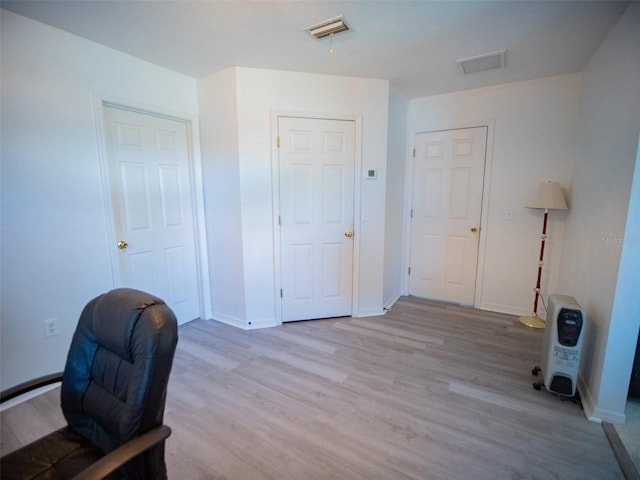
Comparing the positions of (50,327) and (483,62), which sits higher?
(483,62)

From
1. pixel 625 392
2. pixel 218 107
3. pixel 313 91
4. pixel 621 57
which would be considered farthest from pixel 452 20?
pixel 625 392

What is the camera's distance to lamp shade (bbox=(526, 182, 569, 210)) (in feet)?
9.00

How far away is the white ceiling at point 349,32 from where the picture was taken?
5.82 ft

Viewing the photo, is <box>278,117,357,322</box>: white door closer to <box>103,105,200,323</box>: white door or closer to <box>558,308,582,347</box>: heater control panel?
<box>103,105,200,323</box>: white door

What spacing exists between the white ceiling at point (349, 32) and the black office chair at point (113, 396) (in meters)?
1.84

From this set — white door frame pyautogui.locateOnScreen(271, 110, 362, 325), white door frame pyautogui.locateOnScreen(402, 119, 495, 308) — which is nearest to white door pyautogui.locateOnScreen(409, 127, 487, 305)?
white door frame pyautogui.locateOnScreen(402, 119, 495, 308)

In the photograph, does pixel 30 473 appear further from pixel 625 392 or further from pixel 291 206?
pixel 625 392

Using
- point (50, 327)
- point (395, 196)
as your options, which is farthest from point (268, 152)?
point (50, 327)

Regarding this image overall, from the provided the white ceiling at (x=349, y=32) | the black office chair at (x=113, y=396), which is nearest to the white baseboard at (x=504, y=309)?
the white ceiling at (x=349, y=32)

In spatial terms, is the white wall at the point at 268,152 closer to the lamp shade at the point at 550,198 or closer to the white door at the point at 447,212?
the white door at the point at 447,212

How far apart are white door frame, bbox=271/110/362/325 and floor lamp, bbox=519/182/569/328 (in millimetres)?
1742

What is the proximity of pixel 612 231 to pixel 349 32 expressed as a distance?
6.96 ft

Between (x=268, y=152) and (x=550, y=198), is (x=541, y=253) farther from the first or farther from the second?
(x=268, y=152)

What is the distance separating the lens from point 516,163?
313 centimetres
